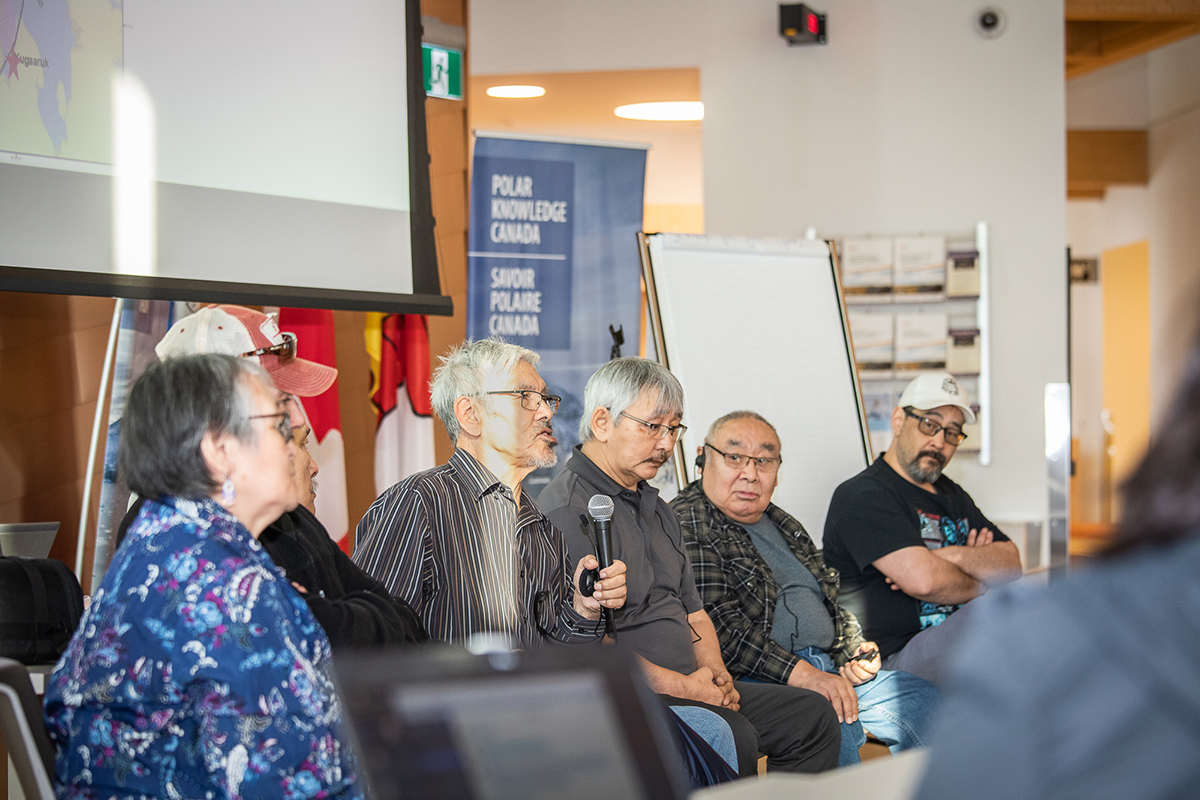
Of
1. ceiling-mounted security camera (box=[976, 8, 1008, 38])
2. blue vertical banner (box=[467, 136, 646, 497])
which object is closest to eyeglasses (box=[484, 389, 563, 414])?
blue vertical banner (box=[467, 136, 646, 497])

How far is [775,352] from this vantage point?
3.75m

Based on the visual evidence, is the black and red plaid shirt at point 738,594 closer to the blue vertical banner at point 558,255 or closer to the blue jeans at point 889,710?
the blue jeans at point 889,710

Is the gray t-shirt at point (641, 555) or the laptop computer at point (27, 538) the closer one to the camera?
the laptop computer at point (27, 538)

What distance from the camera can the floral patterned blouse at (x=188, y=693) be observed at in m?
1.35

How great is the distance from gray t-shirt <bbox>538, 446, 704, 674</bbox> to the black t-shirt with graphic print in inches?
26.8

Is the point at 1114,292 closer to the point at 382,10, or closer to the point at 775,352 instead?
the point at 775,352

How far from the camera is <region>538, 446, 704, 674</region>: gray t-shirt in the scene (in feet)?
8.36

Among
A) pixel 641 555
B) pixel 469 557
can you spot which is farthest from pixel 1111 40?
pixel 469 557

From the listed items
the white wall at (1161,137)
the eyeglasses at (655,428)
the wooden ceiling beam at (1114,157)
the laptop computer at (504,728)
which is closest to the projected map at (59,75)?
the eyeglasses at (655,428)

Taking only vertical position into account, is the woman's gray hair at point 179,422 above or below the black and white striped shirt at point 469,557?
above

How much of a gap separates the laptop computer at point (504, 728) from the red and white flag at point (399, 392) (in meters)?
2.72

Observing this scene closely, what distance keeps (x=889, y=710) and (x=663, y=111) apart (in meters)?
4.26

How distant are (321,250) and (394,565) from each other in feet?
3.20

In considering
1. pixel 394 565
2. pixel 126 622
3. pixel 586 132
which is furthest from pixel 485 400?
pixel 586 132
